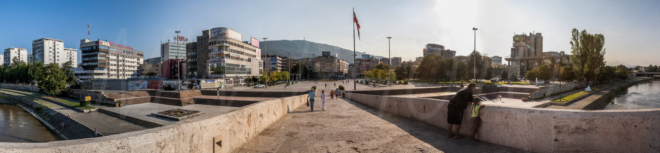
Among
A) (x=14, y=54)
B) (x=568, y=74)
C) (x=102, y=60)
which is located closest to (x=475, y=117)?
(x=568, y=74)

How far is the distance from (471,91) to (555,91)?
43.0 m

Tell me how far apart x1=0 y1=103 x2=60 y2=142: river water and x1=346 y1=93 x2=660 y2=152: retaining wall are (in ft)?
126

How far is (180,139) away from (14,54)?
790 feet

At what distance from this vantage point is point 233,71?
72312mm

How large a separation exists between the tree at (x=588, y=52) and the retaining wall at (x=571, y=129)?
55986mm

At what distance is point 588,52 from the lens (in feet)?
148

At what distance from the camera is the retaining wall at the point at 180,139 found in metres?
2.54

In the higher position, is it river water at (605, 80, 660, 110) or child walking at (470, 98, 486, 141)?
child walking at (470, 98, 486, 141)

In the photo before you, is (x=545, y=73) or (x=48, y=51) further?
(x=48, y=51)

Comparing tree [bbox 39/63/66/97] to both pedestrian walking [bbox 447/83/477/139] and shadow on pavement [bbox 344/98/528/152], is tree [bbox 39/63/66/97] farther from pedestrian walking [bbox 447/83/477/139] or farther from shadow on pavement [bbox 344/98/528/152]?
pedestrian walking [bbox 447/83/477/139]

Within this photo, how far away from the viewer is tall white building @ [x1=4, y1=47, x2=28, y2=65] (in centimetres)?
15518

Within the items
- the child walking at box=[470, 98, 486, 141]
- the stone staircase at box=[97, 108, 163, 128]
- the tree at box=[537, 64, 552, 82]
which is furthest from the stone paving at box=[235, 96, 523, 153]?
the tree at box=[537, 64, 552, 82]

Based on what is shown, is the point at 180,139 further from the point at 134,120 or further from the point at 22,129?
the point at 22,129

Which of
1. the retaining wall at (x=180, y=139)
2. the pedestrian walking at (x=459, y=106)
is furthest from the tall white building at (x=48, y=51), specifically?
the pedestrian walking at (x=459, y=106)
